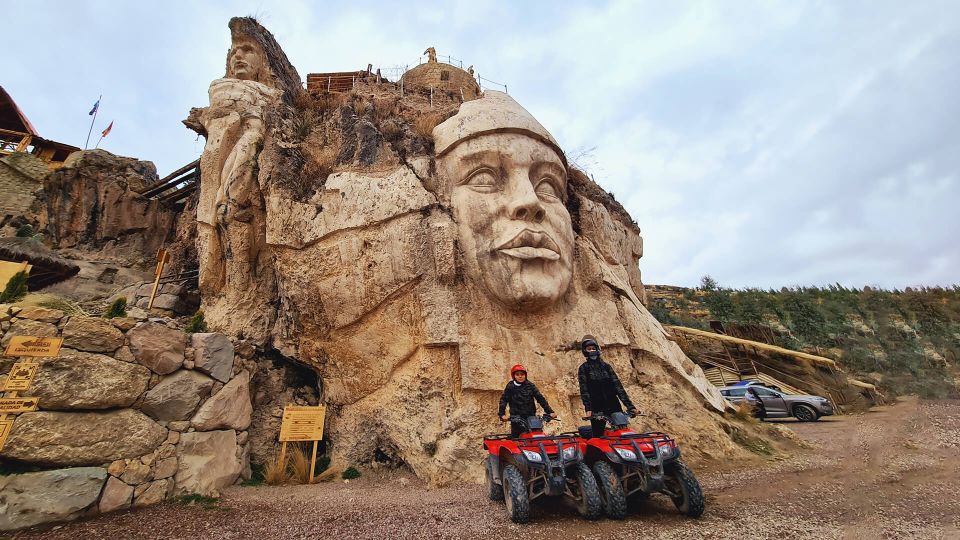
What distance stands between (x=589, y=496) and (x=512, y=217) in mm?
4261

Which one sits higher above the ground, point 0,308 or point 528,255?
point 528,255

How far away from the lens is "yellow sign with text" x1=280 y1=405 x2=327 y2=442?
662 cm

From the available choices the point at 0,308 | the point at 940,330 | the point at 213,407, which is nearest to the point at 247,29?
the point at 0,308

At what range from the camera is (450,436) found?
6.21m

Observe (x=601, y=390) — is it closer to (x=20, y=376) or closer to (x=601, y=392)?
(x=601, y=392)

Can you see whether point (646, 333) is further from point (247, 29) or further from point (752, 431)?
point (247, 29)

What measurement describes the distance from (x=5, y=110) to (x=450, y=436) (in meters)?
29.0

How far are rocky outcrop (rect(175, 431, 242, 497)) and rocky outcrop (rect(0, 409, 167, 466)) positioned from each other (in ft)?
1.22

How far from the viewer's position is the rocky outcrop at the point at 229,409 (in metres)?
5.85

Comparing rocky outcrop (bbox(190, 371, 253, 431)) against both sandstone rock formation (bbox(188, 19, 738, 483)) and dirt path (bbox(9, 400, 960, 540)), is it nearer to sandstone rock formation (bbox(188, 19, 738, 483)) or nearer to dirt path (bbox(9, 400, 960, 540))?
dirt path (bbox(9, 400, 960, 540))

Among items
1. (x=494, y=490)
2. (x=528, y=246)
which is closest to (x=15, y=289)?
(x=494, y=490)

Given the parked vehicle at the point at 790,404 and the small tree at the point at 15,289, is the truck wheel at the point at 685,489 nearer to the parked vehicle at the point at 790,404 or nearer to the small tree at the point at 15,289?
the small tree at the point at 15,289

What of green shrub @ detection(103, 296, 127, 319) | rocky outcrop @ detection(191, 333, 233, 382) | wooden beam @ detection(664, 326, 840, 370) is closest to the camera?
rocky outcrop @ detection(191, 333, 233, 382)

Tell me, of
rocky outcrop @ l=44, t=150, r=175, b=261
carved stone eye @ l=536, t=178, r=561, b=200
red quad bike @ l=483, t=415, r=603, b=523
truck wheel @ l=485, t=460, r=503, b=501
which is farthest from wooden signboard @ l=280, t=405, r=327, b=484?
rocky outcrop @ l=44, t=150, r=175, b=261
